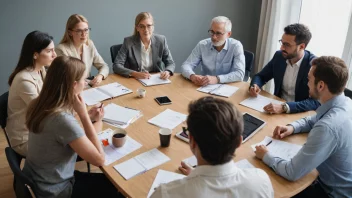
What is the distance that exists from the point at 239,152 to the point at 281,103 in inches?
32.7

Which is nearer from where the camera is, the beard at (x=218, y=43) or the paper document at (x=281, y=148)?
the paper document at (x=281, y=148)

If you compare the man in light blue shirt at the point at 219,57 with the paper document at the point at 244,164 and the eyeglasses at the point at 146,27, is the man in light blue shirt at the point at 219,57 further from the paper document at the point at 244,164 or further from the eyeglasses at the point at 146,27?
the paper document at the point at 244,164

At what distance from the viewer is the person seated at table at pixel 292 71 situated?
2375mm

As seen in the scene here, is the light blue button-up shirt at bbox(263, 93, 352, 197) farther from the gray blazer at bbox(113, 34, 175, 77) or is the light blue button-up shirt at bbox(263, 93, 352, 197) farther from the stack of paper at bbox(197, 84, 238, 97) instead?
the gray blazer at bbox(113, 34, 175, 77)

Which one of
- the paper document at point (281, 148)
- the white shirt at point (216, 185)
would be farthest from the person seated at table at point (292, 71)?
the white shirt at point (216, 185)

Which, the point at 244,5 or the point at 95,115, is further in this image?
the point at 244,5

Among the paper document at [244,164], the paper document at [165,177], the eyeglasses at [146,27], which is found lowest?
the paper document at [165,177]

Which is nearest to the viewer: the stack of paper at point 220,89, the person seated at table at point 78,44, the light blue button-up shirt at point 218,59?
the stack of paper at point 220,89

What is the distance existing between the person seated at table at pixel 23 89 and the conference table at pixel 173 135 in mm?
562

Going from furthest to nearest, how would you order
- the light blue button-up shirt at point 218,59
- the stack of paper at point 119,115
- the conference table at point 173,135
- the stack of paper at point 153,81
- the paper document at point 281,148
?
the light blue button-up shirt at point 218,59 < the stack of paper at point 153,81 < the stack of paper at point 119,115 < the paper document at point 281,148 < the conference table at point 173,135

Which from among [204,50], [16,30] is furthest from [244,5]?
[16,30]

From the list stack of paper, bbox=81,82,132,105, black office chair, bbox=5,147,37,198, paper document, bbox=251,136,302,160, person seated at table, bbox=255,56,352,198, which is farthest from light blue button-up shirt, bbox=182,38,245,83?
black office chair, bbox=5,147,37,198

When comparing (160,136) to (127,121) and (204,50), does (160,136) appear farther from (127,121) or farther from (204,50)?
(204,50)

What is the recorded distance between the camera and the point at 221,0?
4.27 m
